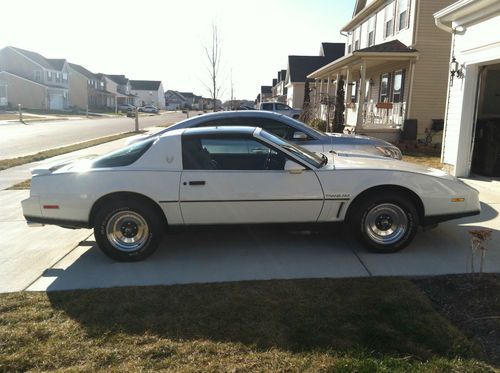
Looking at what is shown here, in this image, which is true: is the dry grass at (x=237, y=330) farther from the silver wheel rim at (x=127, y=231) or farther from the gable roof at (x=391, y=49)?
the gable roof at (x=391, y=49)

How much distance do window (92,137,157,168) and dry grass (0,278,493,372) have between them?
1.46 meters

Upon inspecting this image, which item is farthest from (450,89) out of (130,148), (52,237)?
(52,237)

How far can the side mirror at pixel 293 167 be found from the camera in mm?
4922

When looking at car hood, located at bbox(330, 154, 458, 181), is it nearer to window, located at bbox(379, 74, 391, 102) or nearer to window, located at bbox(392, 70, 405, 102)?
window, located at bbox(392, 70, 405, 102)

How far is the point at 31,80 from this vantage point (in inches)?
2665

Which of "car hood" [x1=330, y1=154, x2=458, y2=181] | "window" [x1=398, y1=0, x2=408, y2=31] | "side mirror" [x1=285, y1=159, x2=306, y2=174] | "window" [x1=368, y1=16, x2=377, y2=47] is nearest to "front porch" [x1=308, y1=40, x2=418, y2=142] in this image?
"window" [x1=398, y1=0, x2=408, y2=31]

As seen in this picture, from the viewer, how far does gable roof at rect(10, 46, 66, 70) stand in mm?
69000

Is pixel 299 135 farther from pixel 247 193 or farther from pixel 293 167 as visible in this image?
pixel 247 193

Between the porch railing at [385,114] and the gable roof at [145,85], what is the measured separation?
363 feet

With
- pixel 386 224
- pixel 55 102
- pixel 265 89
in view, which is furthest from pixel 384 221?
pixel 265 89

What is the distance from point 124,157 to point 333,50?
136ft

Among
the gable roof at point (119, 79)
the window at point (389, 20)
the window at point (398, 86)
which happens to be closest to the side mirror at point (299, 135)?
the window at point (398, 86)

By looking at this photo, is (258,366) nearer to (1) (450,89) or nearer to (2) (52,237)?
(2) (52,237)

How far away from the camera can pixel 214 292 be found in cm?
413
